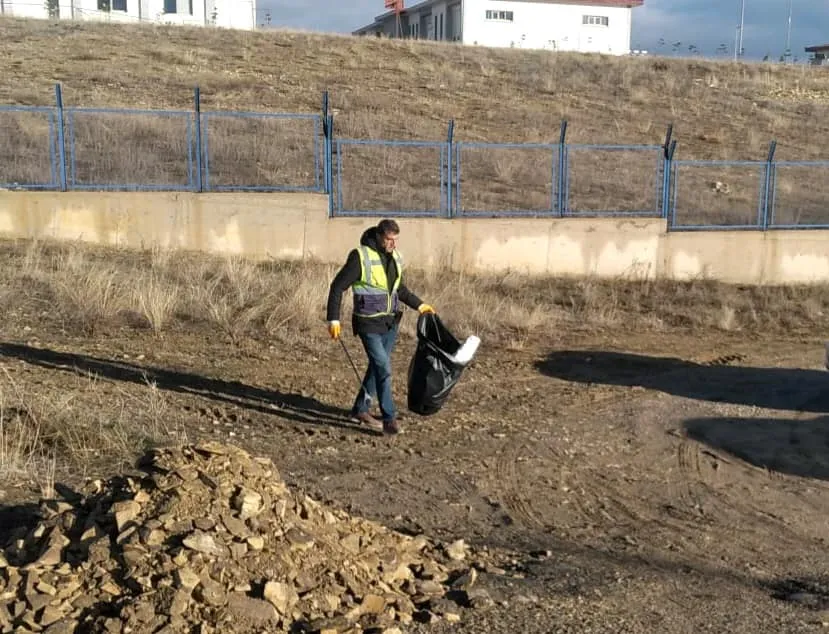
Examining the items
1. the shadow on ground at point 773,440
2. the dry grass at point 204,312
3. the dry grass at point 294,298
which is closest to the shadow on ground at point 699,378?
the shadow on ground at point 773,440

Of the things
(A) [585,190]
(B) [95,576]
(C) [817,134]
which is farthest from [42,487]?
(C) [817,134]

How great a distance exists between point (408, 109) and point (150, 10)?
2636cm

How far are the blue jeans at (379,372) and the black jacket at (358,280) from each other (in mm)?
76

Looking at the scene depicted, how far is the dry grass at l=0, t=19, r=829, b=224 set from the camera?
19.3 meters

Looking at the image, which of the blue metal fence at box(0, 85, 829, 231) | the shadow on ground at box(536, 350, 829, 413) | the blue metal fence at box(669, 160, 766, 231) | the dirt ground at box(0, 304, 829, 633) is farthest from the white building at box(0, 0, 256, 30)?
the dirt ground at box(0, 304, 829, 633)

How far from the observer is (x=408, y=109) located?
83.4ft

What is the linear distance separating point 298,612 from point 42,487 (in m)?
2.42

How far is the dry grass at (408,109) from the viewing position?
1930 cm

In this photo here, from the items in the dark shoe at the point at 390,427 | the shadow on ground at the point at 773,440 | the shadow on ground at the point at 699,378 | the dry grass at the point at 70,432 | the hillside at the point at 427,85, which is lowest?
the shadow on ground at the point at 773,440

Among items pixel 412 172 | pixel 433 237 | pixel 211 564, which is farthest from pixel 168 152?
pixel 211 564

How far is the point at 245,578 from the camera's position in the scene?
13.9 ft

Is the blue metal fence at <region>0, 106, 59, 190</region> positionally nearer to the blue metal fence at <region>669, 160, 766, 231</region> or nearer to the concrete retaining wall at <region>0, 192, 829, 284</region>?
the concrete retaining wall at <region>0, 192, 829, 284</region>

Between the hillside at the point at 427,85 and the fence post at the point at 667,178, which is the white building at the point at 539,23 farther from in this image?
the fence post at the point at 667,178

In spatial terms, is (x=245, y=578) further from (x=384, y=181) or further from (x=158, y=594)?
(x=384, y=181)
